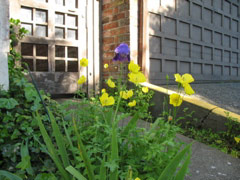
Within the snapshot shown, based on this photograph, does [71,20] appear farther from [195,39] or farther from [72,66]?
[195,39]

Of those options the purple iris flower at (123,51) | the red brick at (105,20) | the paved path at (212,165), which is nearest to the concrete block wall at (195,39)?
the red brick at (105,20)

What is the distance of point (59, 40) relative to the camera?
350cm

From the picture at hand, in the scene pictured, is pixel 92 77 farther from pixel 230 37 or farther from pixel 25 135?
pixel 230 37

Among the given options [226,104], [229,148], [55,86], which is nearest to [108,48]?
[55,86]

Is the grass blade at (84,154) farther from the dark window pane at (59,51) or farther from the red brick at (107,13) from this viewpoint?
the red brick at (107,13)

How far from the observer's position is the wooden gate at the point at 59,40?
326 centimetres

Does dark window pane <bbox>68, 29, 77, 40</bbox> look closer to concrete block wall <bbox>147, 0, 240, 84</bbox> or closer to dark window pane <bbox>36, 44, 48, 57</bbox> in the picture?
dark window pane <bbox>36, 44, 48, 57</bbox>

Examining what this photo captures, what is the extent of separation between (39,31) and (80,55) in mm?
706

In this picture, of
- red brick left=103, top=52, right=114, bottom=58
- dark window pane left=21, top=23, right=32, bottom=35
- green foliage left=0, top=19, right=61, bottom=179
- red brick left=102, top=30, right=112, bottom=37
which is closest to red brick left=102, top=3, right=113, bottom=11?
red brick left=102, top=30, right=112, bottom=37

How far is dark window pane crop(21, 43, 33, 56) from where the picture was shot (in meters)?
3.22

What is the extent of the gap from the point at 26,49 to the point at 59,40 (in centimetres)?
50

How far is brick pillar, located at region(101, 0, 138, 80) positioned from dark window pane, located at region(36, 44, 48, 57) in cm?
96

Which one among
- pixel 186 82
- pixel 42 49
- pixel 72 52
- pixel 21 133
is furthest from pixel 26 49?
pixel 186 82

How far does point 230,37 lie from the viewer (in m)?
6.12
